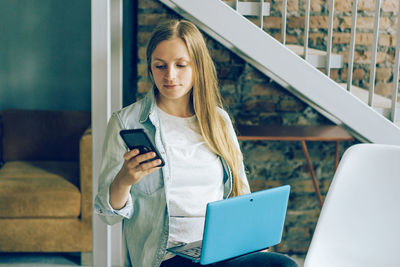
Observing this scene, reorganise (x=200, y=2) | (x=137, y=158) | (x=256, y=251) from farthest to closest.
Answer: (x=200, y=2)
(x=256, y=251)
(x=137, y=158)

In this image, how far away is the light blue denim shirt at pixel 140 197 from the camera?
142 centimetres

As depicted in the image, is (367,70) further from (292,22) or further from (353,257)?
(353,257)

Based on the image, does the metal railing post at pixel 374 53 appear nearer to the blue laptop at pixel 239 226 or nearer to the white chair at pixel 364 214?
the white chair at pixel 364 214

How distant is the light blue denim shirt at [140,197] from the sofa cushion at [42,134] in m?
1.90

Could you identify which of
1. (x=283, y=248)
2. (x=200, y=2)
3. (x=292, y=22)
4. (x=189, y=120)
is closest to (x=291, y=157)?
(x=283, y=248)

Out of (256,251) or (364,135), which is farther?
(364,135)

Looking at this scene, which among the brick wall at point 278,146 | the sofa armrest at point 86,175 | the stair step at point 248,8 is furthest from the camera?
the brick wall at point 278,146

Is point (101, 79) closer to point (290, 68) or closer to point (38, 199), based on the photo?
point (290, 68)

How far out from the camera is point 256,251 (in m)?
1.39

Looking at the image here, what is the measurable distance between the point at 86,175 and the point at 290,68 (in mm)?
1231

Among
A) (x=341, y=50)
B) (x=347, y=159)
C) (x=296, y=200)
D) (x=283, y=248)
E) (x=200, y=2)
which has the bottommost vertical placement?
(x=283, y=248)

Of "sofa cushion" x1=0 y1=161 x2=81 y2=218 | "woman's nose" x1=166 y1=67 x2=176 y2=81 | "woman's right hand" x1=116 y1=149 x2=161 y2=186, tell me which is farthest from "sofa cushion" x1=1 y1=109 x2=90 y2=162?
"woman's right hand" x1=116 y1=149 x2=161 y2=186

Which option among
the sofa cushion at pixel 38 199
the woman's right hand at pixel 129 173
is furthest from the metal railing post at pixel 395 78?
the sofa cushion at pixel 38 199

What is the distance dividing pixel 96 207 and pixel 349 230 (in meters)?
0.81
